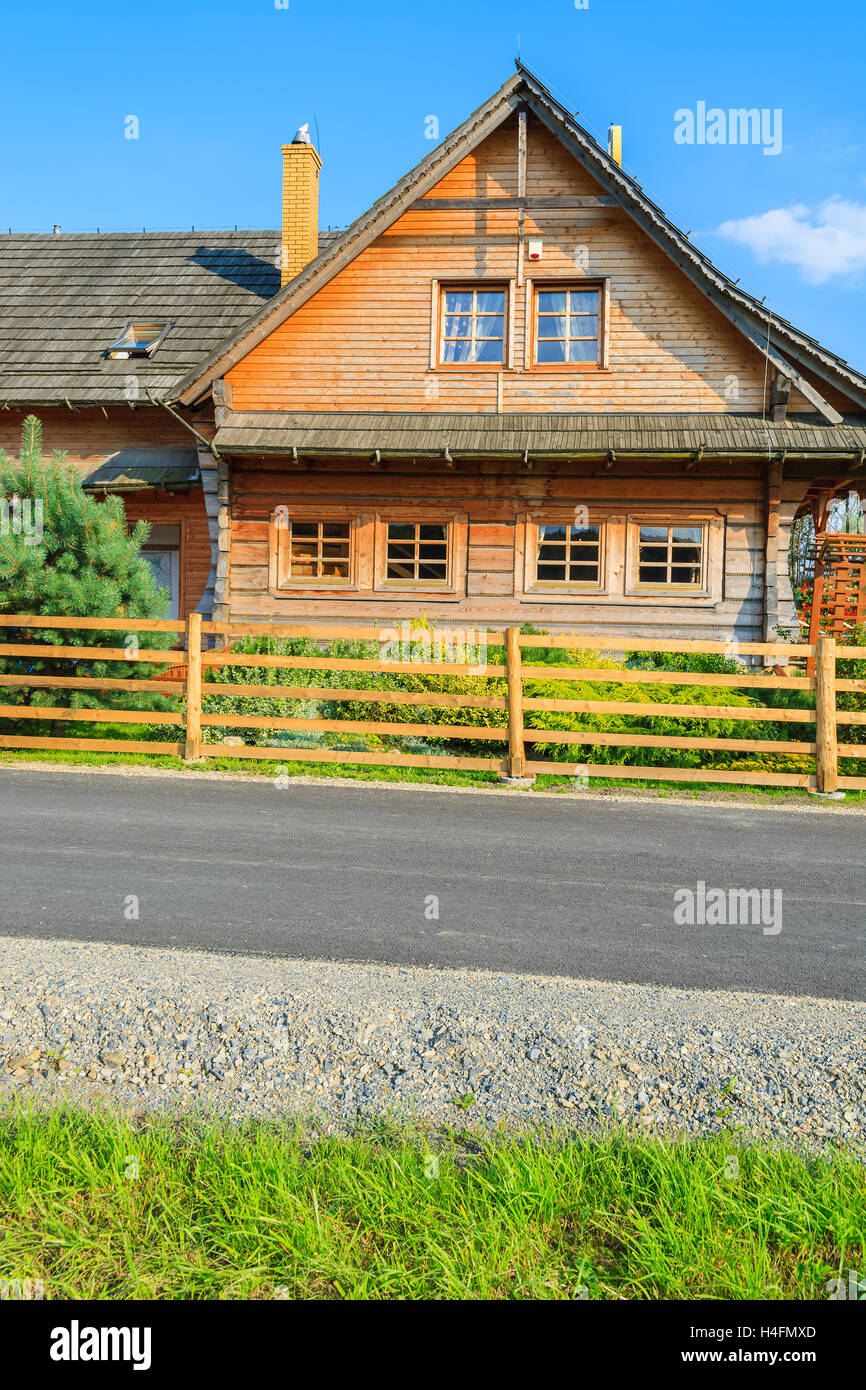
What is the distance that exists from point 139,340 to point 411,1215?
1992 centimetres

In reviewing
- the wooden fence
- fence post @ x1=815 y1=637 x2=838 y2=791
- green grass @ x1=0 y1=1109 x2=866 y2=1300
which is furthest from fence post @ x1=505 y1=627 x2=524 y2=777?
Result: green grass @ x1=0 y1=1109 x2=866 y2=1300

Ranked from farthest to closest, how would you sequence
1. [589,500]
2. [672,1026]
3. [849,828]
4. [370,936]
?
[589,500], [849,828], [370,936], [672,1026]

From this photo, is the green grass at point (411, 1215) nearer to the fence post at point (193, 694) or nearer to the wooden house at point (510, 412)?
the fence post at point (193, 694)

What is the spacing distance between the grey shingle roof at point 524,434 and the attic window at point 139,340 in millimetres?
4865

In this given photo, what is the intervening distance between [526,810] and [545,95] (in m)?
12.1

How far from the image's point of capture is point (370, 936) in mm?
5363

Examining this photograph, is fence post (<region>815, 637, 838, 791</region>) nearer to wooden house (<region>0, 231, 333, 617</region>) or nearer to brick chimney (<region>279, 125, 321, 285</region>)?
wooden house (<region>0, 231, 333, 617</region>)

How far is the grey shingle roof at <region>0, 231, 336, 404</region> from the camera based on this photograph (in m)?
18.4

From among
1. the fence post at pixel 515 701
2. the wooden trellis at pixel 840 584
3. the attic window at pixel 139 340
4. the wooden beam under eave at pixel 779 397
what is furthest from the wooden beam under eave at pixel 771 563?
the attic window at pixel 139 340

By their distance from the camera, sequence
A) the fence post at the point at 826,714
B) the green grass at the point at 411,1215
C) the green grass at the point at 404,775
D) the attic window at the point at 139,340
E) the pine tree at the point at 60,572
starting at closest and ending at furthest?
the green grass at the point at 411,1215 < the fence post at the point at 826,714 < the green grass at the point at 404,775 < the pine tree at the point at 60,572 < the attic window at the point at 139,340

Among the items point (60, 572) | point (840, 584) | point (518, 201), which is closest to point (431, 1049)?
point (60, 572)

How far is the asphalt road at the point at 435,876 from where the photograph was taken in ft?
17.1
